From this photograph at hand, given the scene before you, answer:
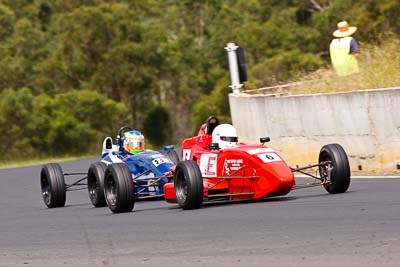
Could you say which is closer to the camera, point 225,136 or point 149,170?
point 225,136

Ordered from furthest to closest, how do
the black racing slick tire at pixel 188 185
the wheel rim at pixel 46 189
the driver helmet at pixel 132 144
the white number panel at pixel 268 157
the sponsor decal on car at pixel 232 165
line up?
the driver helmet at pixel 132 144
the wheel rim at pixel 46 189
the sponsor decal on car at pixel 232 165
the white number panel at pixel 268 157
the black racing slick tire at pixel 188 185

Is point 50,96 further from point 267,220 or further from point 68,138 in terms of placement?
point 267,220

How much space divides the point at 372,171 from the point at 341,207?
18.7 feet

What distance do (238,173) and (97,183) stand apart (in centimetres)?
292

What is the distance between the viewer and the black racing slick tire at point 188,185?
14.4 m

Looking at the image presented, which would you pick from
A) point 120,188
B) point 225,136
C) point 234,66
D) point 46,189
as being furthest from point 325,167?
point 234,66

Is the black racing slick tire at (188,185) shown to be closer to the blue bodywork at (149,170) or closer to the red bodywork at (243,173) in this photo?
the red bodywork at (243,173)

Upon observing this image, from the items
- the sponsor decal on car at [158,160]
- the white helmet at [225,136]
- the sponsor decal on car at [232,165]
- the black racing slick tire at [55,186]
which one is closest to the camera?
the sponsor decal on car at [232,165]

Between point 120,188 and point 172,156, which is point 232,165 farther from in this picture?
point 172,156

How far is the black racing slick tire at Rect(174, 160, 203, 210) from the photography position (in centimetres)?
1438

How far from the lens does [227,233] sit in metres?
11.6

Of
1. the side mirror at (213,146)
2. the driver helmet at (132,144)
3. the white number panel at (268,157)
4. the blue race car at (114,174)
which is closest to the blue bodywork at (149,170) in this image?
the blue race car at (114,174)

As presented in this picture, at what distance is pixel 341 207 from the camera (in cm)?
1327

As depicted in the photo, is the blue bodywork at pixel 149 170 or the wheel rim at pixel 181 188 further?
the blue bodywork at pixel 149 170
